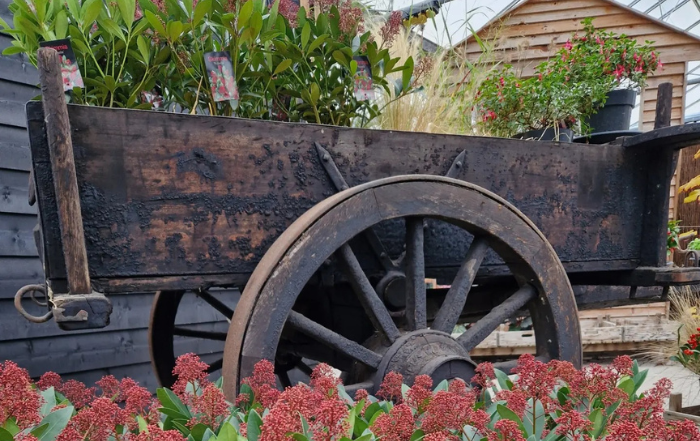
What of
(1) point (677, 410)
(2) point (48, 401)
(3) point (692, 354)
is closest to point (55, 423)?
(2) point (48, 401)

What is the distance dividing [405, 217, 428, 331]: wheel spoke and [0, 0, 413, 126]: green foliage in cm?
49

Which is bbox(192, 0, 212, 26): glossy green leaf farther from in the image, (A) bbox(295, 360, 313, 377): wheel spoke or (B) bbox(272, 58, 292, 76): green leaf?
(A) bbox(295, 360, 313, 377): wheel spoke

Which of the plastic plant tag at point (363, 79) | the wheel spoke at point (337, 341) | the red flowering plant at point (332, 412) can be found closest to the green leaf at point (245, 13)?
the plastic plant tag at point (363, 79)

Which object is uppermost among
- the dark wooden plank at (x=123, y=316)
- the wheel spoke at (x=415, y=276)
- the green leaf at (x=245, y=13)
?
the green leaf at (x=245, y=13)

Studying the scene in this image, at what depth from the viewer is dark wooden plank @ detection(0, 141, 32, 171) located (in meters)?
2.98

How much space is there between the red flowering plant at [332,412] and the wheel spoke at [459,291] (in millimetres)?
257

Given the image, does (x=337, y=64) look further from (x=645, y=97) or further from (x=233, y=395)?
(x=645, y=97)

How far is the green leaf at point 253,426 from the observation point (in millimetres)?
1108

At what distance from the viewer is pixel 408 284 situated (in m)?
1.81

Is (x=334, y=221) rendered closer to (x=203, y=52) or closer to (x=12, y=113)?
(x=203, y=52)

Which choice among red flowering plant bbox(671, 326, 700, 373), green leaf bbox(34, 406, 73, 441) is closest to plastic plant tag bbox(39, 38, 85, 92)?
green leaf bbox(34, 406, 73, 441)

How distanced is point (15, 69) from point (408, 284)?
229 cm

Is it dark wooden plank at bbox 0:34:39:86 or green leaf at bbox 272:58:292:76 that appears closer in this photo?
green leaf at bbox 272:58:292:76

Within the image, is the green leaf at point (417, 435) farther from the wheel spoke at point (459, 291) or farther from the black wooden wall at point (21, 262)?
the black wooden wall at point (21, 262)
